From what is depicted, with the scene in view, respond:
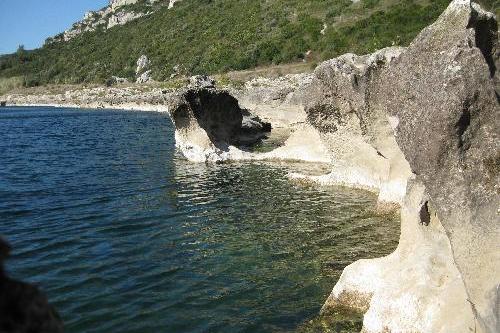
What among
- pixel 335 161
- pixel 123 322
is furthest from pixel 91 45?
pixel 123 322

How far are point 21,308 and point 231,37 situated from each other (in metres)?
113

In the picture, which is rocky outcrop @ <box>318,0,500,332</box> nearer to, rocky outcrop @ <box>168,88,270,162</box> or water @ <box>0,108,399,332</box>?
water @ <box>0,108,399,332</box>

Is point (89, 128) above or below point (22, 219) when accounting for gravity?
above

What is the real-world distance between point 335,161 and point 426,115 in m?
16.8

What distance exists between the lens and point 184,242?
17.4 m

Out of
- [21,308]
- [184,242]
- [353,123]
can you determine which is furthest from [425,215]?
[353,123]

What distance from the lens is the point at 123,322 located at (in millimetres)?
11680

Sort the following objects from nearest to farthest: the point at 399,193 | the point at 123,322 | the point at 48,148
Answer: the point at 123,322, the point at 399,193, the point at 48,148

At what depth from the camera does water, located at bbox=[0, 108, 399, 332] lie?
1239cm

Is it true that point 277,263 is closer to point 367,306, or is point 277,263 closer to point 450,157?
point 367,306

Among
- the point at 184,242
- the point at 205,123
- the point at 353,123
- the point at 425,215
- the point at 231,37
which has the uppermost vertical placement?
the point at 231,37

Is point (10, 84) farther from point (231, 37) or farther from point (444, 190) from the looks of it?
point (444, 190)

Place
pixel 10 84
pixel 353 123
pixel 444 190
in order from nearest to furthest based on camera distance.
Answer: pixel 444 190
pixel 353 123
pixel 10 84

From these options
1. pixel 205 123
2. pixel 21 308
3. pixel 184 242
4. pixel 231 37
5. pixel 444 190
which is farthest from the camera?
pixel 231 37
